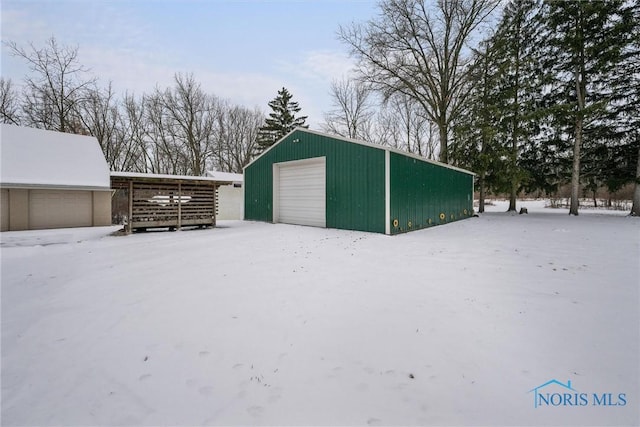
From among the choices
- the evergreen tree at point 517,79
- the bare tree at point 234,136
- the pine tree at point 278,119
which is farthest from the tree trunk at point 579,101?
the bare tree at point 234,136

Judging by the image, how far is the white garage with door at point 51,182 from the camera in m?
11.0

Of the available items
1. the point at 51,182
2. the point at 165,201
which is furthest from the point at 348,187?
the point at 51,182

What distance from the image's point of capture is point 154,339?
2416 mm

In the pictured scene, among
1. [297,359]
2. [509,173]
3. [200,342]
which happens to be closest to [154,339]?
[200,342]

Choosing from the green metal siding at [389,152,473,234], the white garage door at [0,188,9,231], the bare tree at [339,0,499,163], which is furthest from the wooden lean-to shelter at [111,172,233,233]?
the bare tree at [339,0,499,163]

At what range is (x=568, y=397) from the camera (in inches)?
71.1

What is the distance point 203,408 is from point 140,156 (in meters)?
26.6

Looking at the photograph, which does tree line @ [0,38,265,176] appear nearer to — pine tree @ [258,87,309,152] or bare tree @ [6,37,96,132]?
bare tree @ [6,37,96,132]

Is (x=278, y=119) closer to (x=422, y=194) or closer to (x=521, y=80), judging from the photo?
(x=521, y=80)

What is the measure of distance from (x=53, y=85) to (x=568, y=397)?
25.9 meters

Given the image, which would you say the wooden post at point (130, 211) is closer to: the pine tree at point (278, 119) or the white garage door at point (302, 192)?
the white garage door at point (302, 192)

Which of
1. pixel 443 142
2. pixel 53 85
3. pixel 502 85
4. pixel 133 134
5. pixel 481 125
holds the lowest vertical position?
pixel 443 142

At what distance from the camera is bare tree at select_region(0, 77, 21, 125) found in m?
17.4

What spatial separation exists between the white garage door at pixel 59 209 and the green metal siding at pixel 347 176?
8647 millimetres
